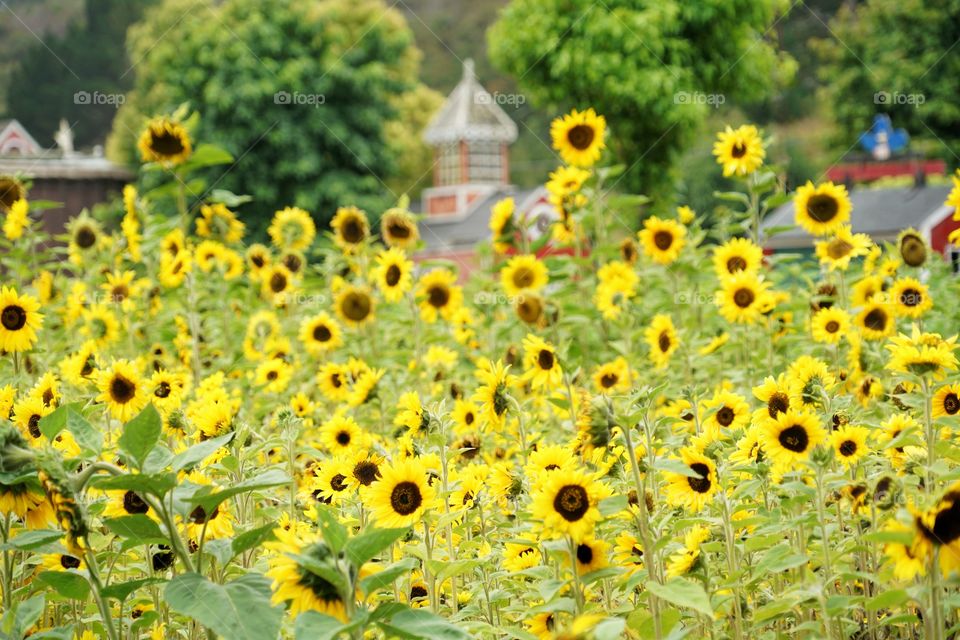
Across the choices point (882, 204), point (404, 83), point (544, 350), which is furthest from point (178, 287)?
point (404, 83)

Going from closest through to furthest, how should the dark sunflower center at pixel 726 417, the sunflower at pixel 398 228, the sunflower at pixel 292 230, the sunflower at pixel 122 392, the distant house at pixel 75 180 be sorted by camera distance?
the dark sunflower center at pixel 726 417 < the sunflower at pixel 122 392 < the sunflower at pixel 398 228 < the sunflower at pixel 292 230 < the distant house at pixel 75 180

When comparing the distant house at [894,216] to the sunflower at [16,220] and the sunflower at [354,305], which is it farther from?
the sunflower at [16,220]

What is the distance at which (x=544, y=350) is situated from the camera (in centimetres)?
297

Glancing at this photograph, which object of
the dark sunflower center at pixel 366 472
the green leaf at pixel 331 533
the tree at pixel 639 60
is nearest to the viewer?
the green leaf at pixel 331 533

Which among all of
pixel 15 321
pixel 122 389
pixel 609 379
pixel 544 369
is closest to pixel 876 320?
pixel 609 379

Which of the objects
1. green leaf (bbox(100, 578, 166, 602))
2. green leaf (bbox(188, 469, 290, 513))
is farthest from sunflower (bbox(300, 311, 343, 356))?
green leaf (bbox(188, 469, 290, 513))

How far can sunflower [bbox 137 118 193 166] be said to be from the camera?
4320mm

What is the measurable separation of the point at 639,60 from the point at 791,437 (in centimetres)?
1614

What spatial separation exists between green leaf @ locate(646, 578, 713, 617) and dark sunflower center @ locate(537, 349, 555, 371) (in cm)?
129

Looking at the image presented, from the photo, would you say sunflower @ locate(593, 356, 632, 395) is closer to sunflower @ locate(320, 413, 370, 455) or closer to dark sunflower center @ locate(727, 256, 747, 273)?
dark sunflower center @ locate(727, 256, 747, 273)

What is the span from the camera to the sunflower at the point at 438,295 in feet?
15.1

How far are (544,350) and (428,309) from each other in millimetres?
1734

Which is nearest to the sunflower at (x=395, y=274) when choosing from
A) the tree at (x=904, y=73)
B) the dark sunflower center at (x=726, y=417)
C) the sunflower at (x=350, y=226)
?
the sunflower at (x=350, y=226)

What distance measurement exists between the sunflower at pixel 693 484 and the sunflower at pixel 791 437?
0.13 metres
